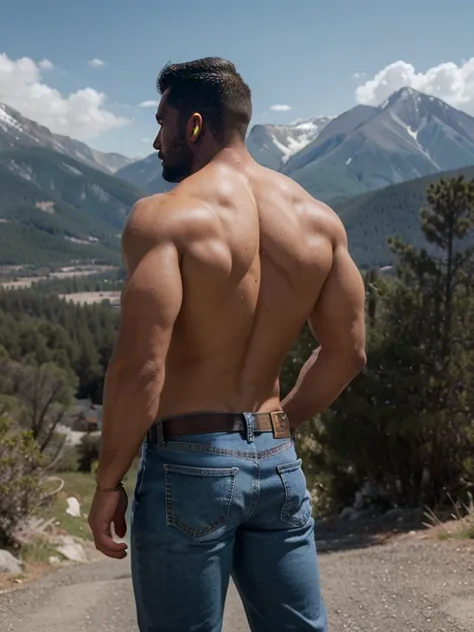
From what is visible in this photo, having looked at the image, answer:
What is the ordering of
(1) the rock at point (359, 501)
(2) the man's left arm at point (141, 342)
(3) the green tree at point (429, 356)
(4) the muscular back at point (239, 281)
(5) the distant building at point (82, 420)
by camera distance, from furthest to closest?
(5) the distant building at point (82, 420) < (1) the rock at point (359, 501) < (3) the green tree at point (429, 356) < (4) the muscular back at point (239, 281) < (2) the man's left arm at point (141, 342)

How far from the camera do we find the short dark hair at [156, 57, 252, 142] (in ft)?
6.77

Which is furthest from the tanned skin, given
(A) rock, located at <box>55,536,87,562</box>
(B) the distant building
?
(B) the distant building

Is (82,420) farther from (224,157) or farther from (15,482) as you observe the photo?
(224,157)

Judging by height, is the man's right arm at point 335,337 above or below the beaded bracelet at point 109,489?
above

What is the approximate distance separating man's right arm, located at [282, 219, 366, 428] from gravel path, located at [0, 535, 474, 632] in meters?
2.74

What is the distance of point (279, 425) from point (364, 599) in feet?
11.8

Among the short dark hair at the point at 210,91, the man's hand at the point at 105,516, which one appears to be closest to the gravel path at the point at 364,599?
the man's hand at the point at 105,516

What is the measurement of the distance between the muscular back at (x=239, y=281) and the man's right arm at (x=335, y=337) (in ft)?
0.16

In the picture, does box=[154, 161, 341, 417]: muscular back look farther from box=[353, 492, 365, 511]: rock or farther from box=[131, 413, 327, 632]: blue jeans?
box=[353, 492, 365, 511]: rock

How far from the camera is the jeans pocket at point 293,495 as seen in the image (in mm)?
1988

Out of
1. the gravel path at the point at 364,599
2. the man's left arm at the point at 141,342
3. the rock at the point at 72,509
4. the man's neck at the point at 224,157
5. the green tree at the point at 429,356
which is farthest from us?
the rock at the point at 72,509

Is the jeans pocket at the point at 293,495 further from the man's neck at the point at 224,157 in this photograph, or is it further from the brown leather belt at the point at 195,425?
the man's neck at the point at 224,157

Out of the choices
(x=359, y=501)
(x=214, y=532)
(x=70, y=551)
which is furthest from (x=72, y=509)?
(x=214, y=532)

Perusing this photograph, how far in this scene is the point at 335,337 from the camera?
7.21 feet
